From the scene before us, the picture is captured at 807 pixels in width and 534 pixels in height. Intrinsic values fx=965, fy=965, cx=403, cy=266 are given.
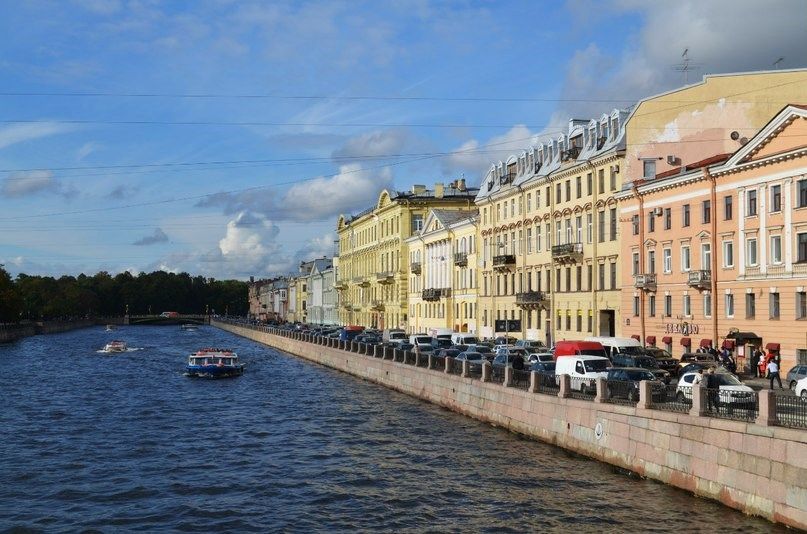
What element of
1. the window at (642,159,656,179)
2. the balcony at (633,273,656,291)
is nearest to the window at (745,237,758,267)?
Answer: the balcony at (633,273,656,291)

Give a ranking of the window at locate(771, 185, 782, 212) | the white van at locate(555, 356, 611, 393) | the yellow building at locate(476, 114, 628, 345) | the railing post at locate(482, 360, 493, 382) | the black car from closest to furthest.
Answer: the white van at locate(555, 356, 611, 393) < the railing post at locate(482, 360, 493, 382) < the black car < the window at locate(771, 185, 782, 212) < the yellow building at locate(476, 114, 628, 345)

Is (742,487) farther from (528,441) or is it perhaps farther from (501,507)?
(528,441)

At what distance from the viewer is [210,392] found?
49.5 metres

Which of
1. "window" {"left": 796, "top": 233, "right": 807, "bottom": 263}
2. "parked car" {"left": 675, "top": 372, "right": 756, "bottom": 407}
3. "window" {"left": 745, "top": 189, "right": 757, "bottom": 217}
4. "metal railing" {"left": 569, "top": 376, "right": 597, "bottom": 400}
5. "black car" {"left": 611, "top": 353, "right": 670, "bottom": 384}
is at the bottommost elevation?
"metal railing" {"left": 569, "top": 376, "right": 597, "bottom": 400}

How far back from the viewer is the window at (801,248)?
37.1 meters

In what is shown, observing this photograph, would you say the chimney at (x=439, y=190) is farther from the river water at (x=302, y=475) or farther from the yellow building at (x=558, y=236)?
the river water at (x=302, y=475)

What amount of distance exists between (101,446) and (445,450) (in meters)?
10.9

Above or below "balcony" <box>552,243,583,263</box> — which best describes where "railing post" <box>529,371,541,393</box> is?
below

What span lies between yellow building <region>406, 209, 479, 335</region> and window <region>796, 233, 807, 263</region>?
3812cm

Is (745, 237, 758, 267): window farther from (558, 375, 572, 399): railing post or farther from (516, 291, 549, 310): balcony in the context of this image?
(516, 291, 549, 310): balcony

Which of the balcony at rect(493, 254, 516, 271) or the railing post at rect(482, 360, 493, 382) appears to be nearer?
the railing post at rect(482, 360, 493, 382)

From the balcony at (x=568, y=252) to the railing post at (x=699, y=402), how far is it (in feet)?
115

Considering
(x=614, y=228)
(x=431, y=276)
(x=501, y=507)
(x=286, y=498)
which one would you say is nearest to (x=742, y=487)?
(x=501, y=507)

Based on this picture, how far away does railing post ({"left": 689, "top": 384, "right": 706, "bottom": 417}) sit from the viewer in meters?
21.3
